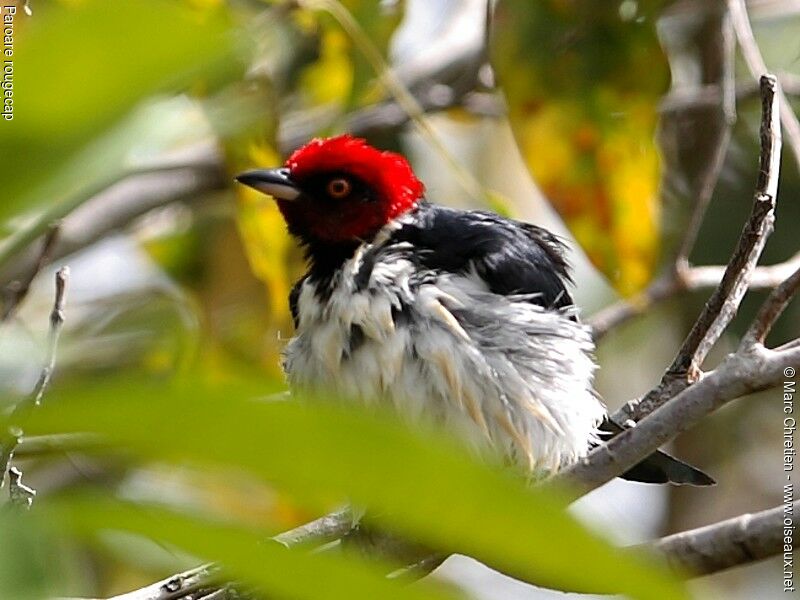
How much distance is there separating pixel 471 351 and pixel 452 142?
173 inches

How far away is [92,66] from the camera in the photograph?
0.68m

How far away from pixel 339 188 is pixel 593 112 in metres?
1.22

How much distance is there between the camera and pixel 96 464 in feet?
14.3

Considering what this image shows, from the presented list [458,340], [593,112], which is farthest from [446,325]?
[593,112]

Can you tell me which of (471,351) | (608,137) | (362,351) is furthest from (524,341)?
(608,137)

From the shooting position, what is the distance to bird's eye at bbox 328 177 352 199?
361cm

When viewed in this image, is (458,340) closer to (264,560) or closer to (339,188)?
(339,188)

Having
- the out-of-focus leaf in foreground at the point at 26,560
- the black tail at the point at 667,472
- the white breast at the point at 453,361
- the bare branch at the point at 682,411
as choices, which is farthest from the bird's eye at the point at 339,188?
the out-of-focus leaf in foreground at the point at 26,560

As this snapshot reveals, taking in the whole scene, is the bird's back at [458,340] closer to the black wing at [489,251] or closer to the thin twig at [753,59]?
the black wing at [489,251]

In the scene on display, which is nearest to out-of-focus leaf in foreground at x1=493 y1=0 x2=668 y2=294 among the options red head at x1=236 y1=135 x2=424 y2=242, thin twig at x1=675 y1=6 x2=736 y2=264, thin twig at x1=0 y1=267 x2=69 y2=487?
thin twig at x1=675 y1=6 x2=736 y2=264

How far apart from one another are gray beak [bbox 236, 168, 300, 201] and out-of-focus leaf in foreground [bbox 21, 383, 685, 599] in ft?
9.58

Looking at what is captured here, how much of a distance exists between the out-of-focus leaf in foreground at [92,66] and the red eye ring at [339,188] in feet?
9.36

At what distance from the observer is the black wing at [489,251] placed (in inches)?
127

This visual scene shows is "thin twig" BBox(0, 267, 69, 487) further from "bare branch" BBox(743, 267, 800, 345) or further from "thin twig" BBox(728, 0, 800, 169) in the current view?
"thin twig" BBox(728, 0, 800, 169)
